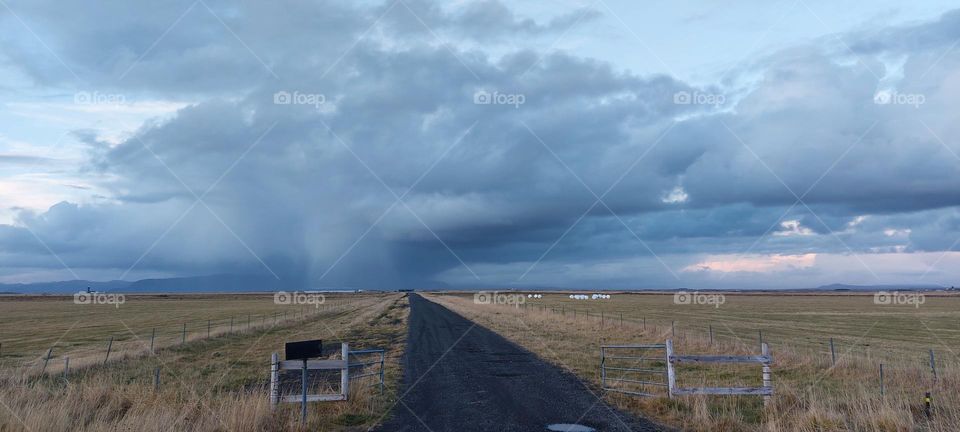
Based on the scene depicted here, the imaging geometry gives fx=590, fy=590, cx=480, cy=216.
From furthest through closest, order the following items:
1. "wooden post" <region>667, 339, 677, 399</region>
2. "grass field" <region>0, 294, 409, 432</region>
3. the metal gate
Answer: the metal gate → "wooden post" <region>667, 339, 677, 399</region> → "grass field" <region>0, 294, 409, 432</region>

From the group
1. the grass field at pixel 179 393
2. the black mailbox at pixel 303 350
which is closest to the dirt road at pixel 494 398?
the grass field at pixel 179 393

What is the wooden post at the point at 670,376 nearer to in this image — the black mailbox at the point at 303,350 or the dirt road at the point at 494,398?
the dirt road at the point at 494,398

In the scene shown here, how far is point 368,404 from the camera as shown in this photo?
1314cm

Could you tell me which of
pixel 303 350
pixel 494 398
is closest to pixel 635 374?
pixel 494 398

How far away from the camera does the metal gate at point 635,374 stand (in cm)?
1496

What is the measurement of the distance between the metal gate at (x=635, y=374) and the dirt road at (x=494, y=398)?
2.98 ft

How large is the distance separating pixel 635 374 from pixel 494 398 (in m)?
5.95

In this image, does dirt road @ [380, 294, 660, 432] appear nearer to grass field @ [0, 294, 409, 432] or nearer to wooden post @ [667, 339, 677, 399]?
grass field @ [0, 294, 409, 432]

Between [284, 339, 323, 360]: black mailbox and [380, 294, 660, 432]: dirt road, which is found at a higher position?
Answer: [284, 339, 323, 360]: black mailbox

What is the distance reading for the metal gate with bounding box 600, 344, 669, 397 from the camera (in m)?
15.0

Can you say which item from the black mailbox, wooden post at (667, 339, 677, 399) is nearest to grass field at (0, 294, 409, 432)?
the black mailbox

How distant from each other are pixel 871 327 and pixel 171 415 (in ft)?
186

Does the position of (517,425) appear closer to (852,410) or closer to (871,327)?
(852,410)

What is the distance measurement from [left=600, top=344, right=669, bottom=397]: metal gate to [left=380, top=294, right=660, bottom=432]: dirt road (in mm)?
907
